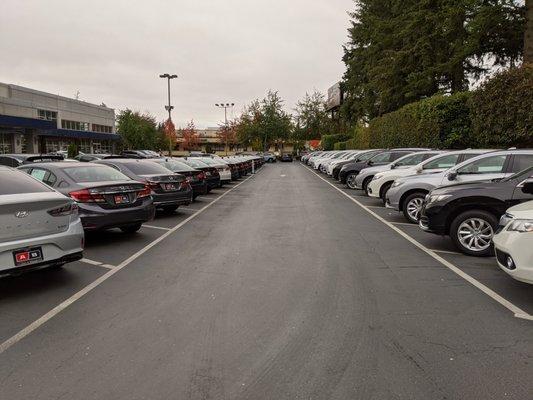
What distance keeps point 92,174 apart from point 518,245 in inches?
295

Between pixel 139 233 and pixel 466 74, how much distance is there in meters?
26.4

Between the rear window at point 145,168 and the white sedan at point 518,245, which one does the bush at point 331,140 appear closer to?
the rear window at point 145,168

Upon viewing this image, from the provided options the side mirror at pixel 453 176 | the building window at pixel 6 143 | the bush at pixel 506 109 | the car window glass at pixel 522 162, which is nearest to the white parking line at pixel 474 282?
the side mirror at pixel 453 176

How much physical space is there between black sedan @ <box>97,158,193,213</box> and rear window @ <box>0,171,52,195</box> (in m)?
5.07

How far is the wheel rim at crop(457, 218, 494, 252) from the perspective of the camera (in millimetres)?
7402

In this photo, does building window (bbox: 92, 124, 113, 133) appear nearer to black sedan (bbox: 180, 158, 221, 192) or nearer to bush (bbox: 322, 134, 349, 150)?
bush (bbox: 322, 134, 349, 150)

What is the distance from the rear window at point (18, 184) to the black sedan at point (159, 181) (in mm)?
5069

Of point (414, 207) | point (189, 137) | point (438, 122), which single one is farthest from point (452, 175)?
point (189, 137)

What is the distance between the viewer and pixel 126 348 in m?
4.03

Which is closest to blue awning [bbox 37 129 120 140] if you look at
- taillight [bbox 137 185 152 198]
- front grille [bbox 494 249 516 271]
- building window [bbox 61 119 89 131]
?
building window [bbox 61 119 89 131]

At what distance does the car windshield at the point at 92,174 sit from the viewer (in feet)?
28.4

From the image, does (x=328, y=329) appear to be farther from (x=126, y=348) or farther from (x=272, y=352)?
(x=126, y=348)

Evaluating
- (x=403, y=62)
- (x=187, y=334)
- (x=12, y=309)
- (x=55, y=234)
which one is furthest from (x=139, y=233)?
(x=403, y=62)

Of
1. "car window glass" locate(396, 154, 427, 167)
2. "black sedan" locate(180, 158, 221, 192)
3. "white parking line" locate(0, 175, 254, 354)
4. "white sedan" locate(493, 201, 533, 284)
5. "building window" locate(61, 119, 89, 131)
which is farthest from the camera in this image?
"building window" locate(61, 119, 89, 131)
